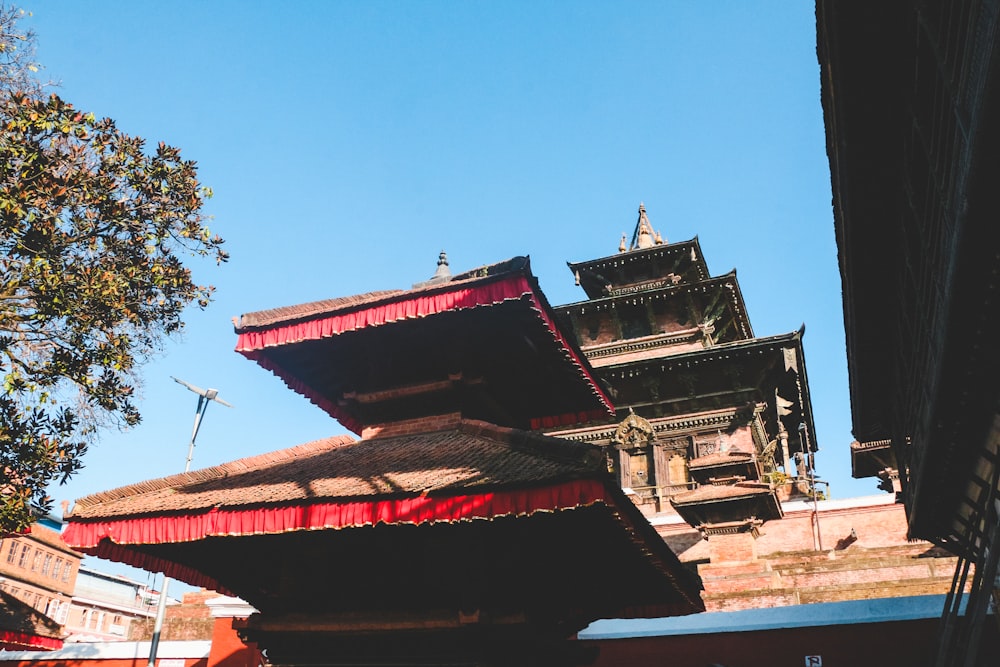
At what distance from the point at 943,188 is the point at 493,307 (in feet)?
13.3

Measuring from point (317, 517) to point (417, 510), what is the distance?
0.99 metres

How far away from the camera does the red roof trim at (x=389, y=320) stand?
716cm

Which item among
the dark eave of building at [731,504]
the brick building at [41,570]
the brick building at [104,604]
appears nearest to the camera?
the dark eave of building at [731,504]

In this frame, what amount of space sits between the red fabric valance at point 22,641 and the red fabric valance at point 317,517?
39.6 ft

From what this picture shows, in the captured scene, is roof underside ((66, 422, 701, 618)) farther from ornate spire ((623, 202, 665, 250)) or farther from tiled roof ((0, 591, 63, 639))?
ornate spire ((623, 202, 665, 250))

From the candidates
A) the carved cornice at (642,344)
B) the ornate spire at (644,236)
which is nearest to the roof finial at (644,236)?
the ornate spire at (644,236)

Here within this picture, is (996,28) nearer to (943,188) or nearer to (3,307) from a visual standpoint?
(943,188)

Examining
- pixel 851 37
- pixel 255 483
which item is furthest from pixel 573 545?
pixel 851 37

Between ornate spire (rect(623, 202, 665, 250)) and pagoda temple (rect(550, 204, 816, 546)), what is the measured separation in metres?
2.03

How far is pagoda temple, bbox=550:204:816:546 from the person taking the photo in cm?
2427

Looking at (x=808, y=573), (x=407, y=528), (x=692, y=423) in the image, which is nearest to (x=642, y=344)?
(x=692, y=423)

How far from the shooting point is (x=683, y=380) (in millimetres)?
25641

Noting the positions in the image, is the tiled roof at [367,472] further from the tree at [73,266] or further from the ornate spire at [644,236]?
the ornate spire at [644,236]

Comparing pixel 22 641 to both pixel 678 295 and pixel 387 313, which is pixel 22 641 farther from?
pixel 678 295
